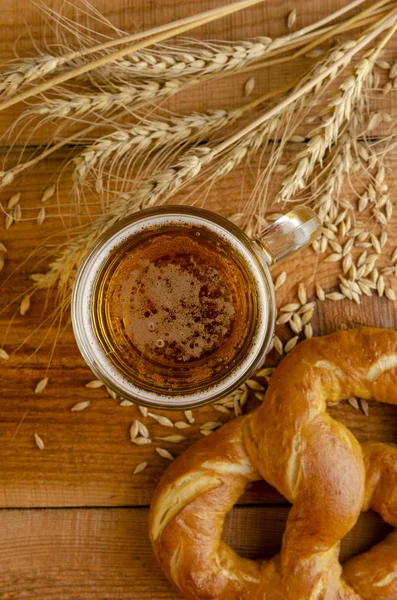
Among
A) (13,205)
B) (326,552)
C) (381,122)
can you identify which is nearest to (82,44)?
(13,205)

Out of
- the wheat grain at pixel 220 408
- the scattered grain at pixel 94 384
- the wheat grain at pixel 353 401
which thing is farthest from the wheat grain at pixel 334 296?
the scattered grain at pixel 94 384

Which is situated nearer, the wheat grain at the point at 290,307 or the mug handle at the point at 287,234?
the mug handle at the point at 287,234

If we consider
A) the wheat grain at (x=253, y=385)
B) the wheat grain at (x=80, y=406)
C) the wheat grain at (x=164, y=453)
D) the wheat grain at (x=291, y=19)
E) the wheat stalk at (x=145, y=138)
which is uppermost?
the wheat grain at (x=291, y=19)

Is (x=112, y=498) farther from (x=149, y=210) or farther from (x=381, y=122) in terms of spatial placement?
(x=381, y=122)

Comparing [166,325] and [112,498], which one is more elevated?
[166,325]

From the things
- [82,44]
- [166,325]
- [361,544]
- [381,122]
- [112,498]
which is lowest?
[361,544]

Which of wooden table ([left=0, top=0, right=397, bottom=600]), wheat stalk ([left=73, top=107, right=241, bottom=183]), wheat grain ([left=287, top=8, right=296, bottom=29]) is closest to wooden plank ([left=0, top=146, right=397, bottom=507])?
wooden table ([left=0, top=0, right=397, bottom=600])

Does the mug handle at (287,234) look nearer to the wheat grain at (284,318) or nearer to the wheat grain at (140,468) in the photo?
the wheat grain at (284,318)

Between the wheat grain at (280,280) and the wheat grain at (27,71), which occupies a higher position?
the wheat grain at (27,71)

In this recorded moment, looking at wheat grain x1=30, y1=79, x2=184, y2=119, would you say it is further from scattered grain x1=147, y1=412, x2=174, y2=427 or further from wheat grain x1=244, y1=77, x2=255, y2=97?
scattered grain x1=147, y1=412, x2=174, y2=427
